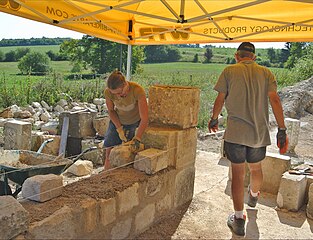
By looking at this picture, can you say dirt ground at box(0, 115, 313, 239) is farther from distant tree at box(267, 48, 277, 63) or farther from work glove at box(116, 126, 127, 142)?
distant tree at box(267, 48, 277, 63)

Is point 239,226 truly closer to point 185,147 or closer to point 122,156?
point 185,147

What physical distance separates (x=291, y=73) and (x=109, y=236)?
1727 cm

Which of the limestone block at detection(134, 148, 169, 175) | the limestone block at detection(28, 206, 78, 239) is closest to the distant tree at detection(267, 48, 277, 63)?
the limestone block at detection(134, 148, 169, 175)

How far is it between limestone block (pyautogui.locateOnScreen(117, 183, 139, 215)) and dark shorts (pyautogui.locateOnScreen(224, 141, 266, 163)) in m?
1.09

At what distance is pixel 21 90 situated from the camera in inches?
428

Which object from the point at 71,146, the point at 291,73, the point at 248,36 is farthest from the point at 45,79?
the point at 291,73

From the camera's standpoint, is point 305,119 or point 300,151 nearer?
point 300,151

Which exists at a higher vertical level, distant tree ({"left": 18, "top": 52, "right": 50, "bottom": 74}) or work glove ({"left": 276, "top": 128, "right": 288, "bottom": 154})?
distant tree ({"left": 18, "top": 52, "right": 50, "bottom": 74})

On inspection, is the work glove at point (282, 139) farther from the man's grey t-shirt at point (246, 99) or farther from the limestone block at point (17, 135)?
the limestone block at point (17, 135)

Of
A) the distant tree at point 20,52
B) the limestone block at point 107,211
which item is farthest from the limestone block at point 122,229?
the distant tree at point 20,52

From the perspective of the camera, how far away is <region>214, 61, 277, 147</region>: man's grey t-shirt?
130 inches

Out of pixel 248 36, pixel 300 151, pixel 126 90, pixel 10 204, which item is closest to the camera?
pixel 10 204

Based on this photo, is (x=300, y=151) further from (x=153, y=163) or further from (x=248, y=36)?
(x=153, y=163)

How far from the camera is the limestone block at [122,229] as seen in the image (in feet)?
9.36
